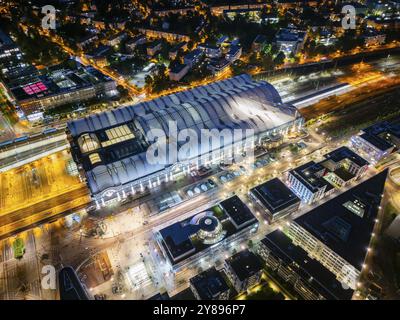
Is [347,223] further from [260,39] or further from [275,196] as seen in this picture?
[260,39]

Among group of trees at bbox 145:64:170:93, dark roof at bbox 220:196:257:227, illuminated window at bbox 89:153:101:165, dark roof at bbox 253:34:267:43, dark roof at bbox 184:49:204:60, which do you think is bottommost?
dark roof at bbox 220:196:257:227

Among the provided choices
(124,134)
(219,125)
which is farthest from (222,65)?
(124,134)

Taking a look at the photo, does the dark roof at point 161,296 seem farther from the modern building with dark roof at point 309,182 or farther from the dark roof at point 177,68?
the dark roof at point 177,68

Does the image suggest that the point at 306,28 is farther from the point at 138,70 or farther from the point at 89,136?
the point at 89,136

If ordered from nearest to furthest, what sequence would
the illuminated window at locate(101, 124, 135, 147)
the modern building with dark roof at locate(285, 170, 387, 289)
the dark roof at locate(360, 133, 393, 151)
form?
the modern building with dark roof at locate(285, 170, 387, 289), the illuminated window at locate(101, 124, 135, 147), the dark roof at locate(360, 133, 393, 151)

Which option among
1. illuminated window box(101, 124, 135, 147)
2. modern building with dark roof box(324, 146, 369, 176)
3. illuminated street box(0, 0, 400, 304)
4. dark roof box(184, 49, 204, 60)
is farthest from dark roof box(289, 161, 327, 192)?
dark roof box(184, 49, 204, 60)

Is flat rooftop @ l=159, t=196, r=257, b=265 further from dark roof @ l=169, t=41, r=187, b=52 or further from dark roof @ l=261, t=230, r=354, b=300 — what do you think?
→ dark roof @ l=169, t=41, r=187, b=52

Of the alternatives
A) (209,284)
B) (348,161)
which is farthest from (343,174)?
(209,284)
